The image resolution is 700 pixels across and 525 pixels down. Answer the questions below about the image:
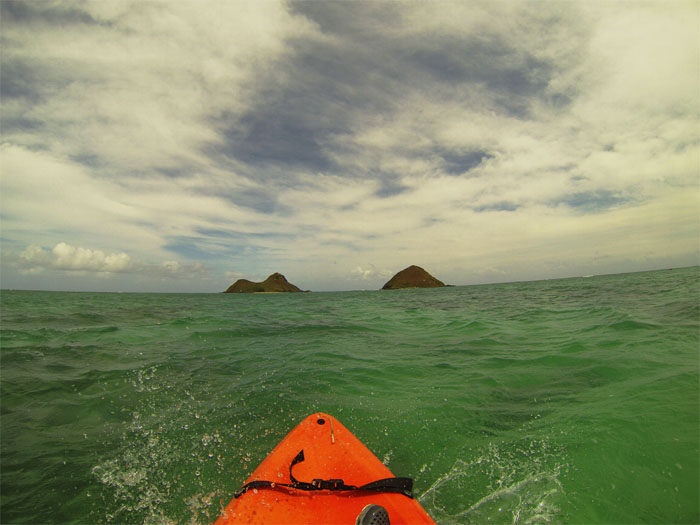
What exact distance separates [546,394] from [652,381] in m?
1.75

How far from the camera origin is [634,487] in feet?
9.85

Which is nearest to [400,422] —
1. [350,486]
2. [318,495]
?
[350,486]

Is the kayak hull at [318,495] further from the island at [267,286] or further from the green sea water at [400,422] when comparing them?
the island at [267,286]

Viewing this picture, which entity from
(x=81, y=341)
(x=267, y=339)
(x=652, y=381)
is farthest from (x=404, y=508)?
(x=81, y=341)

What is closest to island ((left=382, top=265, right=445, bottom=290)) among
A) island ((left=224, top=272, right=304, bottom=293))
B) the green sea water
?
island ((left=224, top=272, right=304, bottom=293))

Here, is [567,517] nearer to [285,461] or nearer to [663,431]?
[663,431]

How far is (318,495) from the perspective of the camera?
264cm

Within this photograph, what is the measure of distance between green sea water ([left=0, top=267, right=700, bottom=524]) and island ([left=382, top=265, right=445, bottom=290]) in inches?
3669

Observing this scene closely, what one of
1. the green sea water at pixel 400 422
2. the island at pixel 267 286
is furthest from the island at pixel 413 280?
the green sea water at pixel 400 422

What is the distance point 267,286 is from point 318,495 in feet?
342

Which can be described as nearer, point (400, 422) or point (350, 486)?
point (350, 486)

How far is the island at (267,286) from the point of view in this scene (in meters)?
102

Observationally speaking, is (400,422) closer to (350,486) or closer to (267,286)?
(350,486)

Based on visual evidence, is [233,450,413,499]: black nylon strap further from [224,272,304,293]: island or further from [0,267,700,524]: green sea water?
[224,272,304,293]: island
